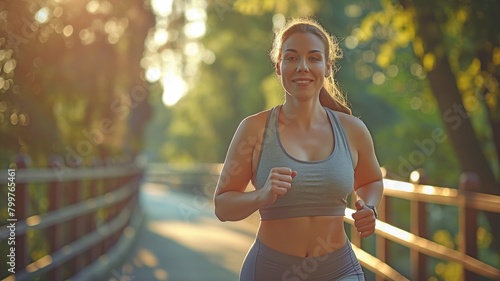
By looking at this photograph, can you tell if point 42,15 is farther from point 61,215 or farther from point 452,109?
point 452,109

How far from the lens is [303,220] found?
354cm

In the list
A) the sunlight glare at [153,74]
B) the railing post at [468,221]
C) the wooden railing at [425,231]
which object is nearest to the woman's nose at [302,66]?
the wooden railing at [425,231]

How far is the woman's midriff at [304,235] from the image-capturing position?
3545 millimetres

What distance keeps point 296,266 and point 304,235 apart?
12cm

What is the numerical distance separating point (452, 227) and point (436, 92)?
20952 mm

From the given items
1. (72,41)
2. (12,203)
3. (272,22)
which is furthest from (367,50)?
(12,203)

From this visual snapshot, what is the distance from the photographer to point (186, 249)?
54.6 ft

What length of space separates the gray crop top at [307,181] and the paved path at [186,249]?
830 cm

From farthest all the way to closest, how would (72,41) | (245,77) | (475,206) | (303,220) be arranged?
(245,77), (72,41), (475,206), (303,220)

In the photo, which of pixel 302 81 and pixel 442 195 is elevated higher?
pixel 302 81

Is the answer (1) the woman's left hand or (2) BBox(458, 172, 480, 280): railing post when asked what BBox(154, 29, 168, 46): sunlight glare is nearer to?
(2) BBox(458, 172, 480, 280): railing post

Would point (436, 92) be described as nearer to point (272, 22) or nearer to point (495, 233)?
point (495, 233)

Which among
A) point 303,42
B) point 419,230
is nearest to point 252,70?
point 419,230

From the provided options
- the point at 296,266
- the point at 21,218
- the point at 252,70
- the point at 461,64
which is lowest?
the point at 21,218
